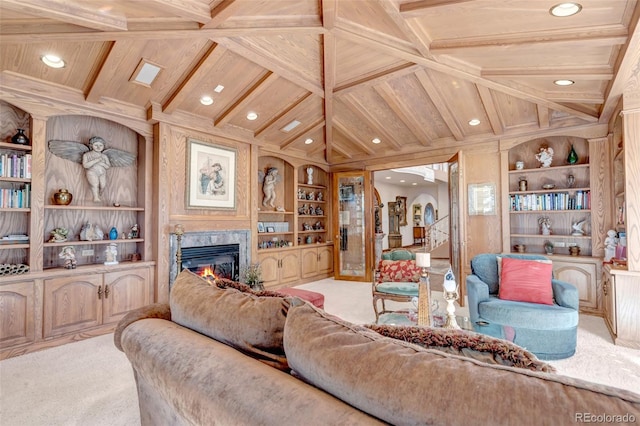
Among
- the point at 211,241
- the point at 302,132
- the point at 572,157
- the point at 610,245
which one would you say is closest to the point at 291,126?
the point at 302,132

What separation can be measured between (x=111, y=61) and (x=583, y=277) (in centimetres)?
619

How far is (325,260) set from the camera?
6953mm

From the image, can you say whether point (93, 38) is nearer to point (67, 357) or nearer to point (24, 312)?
point (24, 312)

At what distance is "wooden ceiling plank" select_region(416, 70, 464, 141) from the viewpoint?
385 centimetres

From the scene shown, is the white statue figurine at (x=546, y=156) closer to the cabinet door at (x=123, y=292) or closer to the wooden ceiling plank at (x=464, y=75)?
the wooden ceiling plank at (x=464, y=75)

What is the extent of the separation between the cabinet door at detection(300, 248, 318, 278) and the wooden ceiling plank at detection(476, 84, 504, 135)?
3.96 meters

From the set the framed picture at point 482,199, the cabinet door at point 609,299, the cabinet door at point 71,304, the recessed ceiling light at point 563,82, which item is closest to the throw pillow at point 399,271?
the framed picture at point 482,199

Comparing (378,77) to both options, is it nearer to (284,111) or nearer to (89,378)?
(284,111)

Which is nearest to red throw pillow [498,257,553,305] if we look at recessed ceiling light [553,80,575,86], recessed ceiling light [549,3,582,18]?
recessed ceiling light [553,80,575,86]

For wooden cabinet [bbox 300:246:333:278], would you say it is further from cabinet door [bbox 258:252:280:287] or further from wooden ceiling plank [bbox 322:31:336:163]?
wooden ceiling plank [bbox 322:31:336:163]

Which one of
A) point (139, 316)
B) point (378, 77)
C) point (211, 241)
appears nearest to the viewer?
point (139, 316)

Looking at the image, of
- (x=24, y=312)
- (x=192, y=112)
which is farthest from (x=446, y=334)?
(x=192, y=112)

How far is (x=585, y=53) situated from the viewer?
282 cm

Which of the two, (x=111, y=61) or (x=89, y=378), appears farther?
(x=111, y=61)
